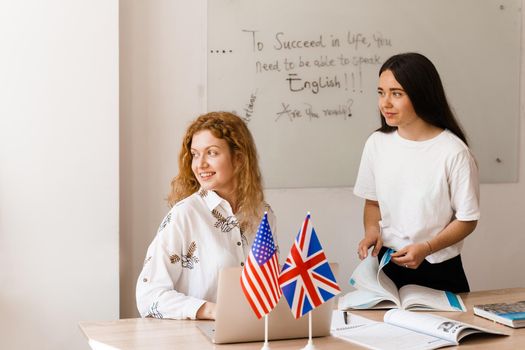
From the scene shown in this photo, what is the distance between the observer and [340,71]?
3.51 m

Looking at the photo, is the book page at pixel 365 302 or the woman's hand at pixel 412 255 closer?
the book page at pixel 365 302

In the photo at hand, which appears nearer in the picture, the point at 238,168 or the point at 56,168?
the point at 238,168

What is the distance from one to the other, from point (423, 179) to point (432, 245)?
262 millimetres

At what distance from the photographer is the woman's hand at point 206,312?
205 centimetres

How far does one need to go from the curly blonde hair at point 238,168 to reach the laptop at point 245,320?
44 cm

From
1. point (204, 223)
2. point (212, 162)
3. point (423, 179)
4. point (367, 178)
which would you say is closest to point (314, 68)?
point (367, 178)

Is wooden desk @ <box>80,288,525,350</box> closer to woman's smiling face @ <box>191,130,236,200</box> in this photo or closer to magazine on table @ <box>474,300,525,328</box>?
magazine on table @ <box>474,300,525,328</box>

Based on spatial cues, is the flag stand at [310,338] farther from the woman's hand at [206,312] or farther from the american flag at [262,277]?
the woman's hand at [206,312]

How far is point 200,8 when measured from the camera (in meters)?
3.25

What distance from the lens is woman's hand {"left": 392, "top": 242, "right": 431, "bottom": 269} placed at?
2.47 meters

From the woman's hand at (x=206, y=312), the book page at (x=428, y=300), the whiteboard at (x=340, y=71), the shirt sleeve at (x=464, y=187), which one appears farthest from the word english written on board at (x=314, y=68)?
the woman's hand at (x=206, y=312)

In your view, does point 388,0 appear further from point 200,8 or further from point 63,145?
point 63,145

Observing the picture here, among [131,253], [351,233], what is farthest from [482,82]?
[131,253]

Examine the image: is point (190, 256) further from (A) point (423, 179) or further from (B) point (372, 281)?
(A) point (423, 179)
